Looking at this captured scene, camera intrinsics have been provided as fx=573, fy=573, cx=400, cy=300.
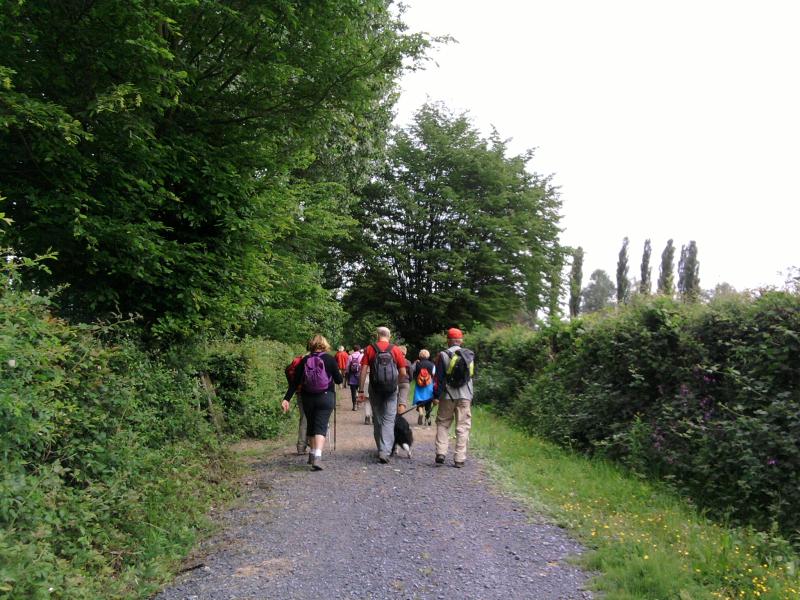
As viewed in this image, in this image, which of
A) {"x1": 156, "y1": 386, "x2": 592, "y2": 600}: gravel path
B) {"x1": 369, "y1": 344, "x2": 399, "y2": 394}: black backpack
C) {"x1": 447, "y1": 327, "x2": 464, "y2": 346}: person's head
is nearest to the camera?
{"x1": 156, "y1": 386, "x2": 592, "y2": 600}: gravel path

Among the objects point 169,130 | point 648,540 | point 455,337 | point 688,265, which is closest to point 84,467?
point 169,130

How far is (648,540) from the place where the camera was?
4777 mm

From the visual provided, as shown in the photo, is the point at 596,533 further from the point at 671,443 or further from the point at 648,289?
the point at 648,289

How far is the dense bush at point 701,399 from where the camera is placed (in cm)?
551

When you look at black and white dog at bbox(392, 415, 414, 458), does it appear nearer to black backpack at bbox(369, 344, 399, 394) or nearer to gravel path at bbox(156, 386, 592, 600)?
black backpack at bbox(369, 344, 399, 394)

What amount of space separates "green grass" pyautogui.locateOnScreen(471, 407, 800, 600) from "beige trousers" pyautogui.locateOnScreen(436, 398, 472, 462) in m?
0.59

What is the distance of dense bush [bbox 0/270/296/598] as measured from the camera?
3150mm

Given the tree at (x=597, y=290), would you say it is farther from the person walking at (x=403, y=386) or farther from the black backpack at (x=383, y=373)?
the black backpack at (x=383, y=373)

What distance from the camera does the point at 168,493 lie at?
5.46 meters

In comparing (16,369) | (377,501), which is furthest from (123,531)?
(377,501)

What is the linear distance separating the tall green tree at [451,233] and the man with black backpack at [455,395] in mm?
21122

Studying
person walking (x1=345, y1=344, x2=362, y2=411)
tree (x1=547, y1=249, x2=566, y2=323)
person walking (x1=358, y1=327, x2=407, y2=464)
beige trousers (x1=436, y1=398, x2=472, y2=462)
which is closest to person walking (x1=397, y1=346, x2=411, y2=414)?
person walking (x1=358, y1=327, x2=407, y2=464)

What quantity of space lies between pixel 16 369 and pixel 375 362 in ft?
18.1

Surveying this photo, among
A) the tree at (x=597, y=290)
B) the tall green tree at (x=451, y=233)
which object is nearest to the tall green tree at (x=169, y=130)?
the tall green tree at (x=451, y=233)
